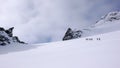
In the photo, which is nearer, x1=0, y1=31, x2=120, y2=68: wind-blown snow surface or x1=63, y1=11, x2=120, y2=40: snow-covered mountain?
x1=0, y1=31, x2=120, y2=68: wind-blown snow surface

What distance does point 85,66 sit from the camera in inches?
329

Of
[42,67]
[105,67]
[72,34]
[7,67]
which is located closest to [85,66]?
[105,67]

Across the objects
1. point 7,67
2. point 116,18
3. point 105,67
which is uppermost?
point 116,18

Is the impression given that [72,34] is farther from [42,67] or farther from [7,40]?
[42,67]

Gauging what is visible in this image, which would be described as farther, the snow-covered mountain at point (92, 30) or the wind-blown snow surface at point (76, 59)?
the snow-covered mountain at point (92, 30)

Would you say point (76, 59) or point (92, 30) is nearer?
point (76, 59)

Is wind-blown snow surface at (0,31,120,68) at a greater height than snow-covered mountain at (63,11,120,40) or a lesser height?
lesser

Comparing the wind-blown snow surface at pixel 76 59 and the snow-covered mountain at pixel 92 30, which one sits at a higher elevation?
the snow-covered mountain at pixel 92 30

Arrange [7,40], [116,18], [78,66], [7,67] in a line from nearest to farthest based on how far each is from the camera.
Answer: [78,66]
[7,67]
[7,40]
[116,18]

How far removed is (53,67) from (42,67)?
0.98 meters

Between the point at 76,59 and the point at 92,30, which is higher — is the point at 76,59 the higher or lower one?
the lower one

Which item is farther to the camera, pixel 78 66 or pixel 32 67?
pixel 32 67

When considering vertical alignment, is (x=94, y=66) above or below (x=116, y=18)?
below

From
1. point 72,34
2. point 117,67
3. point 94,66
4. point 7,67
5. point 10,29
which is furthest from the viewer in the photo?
point 72,34
